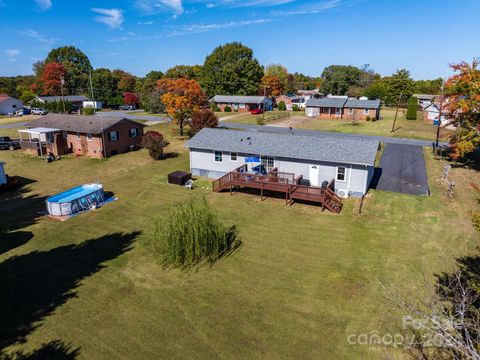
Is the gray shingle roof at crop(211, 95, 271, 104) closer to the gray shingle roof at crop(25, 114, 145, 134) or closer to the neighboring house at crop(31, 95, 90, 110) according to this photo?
the neighboring house at crop(31, 95, 90, 110)

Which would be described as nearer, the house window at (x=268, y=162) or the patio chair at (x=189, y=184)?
the house window at (x=268, y=162)

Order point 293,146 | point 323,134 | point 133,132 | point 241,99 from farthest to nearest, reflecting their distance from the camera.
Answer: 1. point 241,99
2. point 323,134
3. point 133,132
4. point 293,146

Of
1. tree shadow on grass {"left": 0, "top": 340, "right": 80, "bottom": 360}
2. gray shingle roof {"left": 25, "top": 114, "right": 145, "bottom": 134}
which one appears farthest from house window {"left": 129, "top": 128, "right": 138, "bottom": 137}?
tree shadow on grass {"left": 0, "top": 340, "right": 80, "bottom": 360}

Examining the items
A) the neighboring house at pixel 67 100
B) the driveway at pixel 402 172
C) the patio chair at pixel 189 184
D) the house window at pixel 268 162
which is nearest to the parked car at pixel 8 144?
the patio chair at pixel 189 184

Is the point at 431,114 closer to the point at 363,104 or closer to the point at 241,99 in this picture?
the point at 363,104

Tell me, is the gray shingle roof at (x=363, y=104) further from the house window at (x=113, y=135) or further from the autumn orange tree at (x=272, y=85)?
A: the house window at (x=113, y=135)

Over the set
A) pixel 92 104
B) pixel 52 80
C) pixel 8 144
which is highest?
pixel 52 80

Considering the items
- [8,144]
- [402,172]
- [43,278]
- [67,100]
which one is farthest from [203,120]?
[67,100]
